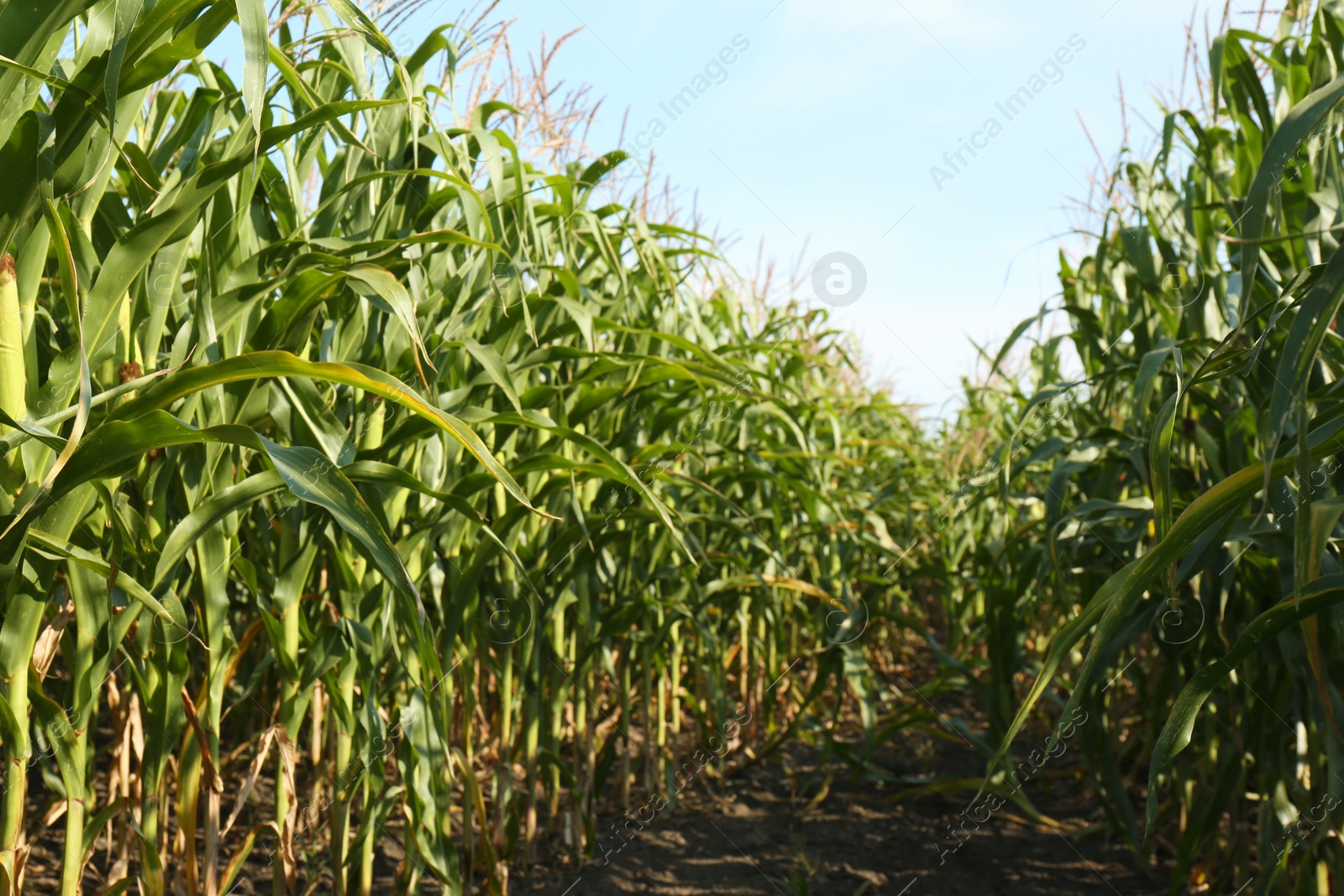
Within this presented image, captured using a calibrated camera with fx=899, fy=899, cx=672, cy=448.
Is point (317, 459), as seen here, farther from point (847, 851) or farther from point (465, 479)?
point (847, 851)

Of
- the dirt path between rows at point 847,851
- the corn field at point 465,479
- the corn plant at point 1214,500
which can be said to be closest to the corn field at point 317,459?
the corn field at point 465,479

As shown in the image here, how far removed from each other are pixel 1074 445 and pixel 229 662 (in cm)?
146

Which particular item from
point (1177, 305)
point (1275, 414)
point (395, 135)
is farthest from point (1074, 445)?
point (395, 135)

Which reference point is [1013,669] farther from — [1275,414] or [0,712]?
[0,712]

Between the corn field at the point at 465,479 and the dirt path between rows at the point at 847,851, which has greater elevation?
the corn field at the point at 465,479

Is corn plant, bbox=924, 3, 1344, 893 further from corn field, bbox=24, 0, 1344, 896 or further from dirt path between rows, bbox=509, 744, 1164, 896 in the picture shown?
dirt path between rows, bbox=509, 744, 1164, 896

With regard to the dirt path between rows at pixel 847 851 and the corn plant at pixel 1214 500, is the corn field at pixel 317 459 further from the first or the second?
the corn plant at pixel 1214 500

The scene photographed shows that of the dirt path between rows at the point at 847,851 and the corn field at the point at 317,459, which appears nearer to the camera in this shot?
the corn field at the point at 317,459

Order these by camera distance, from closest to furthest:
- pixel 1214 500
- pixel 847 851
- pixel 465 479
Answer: pixel 1214 500 → pixel 465 479 → pixel 847 851

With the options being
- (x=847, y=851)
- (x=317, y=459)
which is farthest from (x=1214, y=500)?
(x=847, y=851)

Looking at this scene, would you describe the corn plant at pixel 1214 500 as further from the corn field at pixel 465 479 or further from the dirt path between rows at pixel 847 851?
the dirt path between rows at pixel 847 851

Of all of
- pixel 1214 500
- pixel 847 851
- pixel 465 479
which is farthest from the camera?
pixel 847 851

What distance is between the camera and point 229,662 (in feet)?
4.07

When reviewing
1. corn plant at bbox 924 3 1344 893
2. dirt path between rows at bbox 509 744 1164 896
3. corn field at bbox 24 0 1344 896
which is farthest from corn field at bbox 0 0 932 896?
corn plant at bbox 924 3 1344 893
